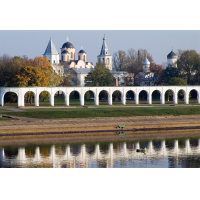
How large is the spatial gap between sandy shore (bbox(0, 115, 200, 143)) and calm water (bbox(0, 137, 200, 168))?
293 cm

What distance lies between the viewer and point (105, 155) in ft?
83.7

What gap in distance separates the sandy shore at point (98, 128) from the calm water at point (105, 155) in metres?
2.93

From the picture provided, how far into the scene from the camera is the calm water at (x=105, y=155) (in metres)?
22.7

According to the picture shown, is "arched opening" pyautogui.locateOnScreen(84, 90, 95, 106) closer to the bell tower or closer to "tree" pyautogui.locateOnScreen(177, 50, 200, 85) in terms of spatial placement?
"tree" pyautogui.locateOnScreen(177, 50, 200, 85)

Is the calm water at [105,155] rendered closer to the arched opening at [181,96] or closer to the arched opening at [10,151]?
the arched opening at [10,151]

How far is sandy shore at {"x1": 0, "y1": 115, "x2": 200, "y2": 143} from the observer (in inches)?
1273

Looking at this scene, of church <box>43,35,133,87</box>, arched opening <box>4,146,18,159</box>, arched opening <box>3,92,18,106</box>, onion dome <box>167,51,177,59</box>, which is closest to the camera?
arched opening <box>4,146,18,159</box>

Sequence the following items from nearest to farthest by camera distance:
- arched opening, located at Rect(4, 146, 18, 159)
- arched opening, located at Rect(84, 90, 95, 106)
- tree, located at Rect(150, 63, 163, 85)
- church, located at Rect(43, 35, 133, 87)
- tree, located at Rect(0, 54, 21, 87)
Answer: arched opening, located at Rect(4, 146, 18, 159), arched opening, located at Rect(84, 90, 95, 106), tree, located at Rect(0, 54, 21, 87), tree, located at Rect(150, 63, 163, 85), church, located at Rect(43, 35, 133, 87)

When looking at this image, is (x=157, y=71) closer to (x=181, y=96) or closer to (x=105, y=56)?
(x=181, y=96)

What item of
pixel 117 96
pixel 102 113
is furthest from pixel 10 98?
pixel 102 113

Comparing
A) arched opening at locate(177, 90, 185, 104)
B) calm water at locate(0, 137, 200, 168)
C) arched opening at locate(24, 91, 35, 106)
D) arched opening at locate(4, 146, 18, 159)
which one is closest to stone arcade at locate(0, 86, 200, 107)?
arched opening at locate(24, 91, 35, 106)

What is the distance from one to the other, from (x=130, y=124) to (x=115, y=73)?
182 feet
